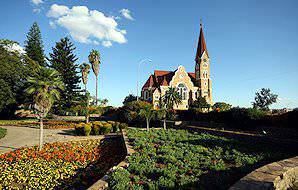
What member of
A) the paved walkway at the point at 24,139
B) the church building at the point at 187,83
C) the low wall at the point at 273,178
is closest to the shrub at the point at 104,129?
the paved walkway at the point at 24,139

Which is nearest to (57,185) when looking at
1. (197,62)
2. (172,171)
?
(172,171)

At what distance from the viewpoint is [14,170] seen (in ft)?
28.3

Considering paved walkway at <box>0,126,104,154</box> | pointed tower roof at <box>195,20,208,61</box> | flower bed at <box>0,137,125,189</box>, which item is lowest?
flower bed at <box>0,137,125,189</box>

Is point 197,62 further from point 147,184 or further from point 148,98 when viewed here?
point 147,184

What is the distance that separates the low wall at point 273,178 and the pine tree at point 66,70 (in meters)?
40.6

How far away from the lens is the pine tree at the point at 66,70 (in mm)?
39969

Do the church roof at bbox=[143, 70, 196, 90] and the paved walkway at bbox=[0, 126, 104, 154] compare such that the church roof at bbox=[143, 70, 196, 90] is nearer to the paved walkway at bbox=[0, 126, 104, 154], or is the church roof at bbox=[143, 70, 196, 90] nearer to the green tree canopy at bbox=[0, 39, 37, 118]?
the green tree canopy at bbox=[0, 39, 37, 118]

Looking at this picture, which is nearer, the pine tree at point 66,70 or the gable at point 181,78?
the pine tree at point 66,70

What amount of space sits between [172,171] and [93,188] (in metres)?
2.67

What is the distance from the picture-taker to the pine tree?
131 ft

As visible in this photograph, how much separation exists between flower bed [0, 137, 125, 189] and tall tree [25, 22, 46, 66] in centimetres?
4234

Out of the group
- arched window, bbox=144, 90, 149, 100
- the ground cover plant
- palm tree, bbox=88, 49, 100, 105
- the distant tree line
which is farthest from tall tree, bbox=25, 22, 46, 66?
the ground cover plant

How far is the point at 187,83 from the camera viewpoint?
51.4 meters

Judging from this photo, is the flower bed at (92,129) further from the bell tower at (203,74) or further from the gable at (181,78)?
the bell tower at (203,74)
